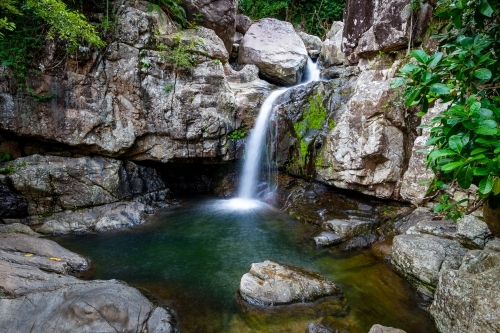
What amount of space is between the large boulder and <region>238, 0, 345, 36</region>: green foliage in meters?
3.74

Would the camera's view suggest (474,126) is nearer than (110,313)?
Yes

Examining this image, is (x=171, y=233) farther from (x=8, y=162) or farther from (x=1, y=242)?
(x=8, y=162)

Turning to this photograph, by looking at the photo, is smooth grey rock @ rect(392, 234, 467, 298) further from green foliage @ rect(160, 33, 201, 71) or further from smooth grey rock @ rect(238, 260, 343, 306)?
green foliage @ rect(160, 33, 201, 71)

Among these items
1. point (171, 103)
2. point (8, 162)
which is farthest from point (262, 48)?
point (8, 162)

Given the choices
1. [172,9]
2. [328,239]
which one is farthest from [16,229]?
[172,9]

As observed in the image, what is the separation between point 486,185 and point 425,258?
366 centimetres

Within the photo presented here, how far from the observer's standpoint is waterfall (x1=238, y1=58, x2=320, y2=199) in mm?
10258

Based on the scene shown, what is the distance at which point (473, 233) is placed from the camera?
197 inches

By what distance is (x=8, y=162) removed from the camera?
26.2 feet

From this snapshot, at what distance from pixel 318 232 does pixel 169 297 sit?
4121 mm

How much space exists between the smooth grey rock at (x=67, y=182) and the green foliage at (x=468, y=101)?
8666 mm

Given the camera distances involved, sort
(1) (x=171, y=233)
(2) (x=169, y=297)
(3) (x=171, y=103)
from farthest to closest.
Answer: (3) (x=171, y=103) < (1) (x=171, y=233) < (2) (x=169, y=297)

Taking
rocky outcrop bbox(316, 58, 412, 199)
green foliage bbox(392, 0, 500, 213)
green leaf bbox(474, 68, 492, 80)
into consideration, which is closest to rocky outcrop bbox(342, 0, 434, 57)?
rocky outcrop bbox(316, 58, 412, 199)

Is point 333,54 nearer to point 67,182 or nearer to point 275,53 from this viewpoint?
point 275,53
